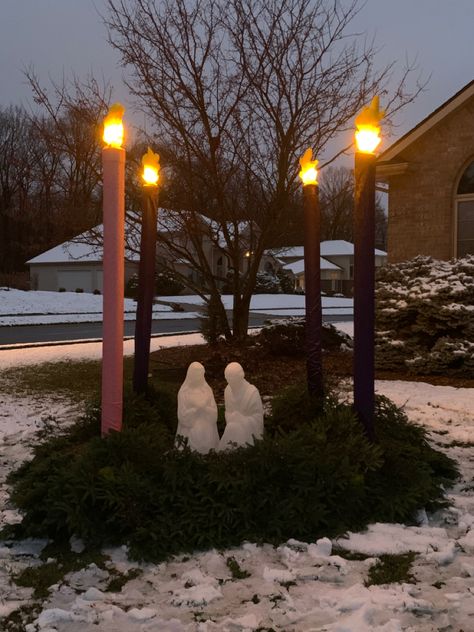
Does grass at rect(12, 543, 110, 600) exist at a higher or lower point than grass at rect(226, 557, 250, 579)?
lower

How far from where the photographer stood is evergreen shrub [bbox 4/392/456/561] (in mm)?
3559

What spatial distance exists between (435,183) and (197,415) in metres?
10.7

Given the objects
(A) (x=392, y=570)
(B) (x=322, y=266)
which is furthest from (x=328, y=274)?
(A) (x=392, y=570)

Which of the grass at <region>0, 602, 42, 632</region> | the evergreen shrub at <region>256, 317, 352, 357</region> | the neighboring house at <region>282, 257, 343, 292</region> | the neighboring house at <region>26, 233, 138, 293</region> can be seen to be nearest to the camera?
the grass at <region>0, 602, 42, 632</region>

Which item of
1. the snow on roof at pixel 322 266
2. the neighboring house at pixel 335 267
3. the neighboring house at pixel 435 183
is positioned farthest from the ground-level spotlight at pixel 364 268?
the neighboring house at pixel 335 267

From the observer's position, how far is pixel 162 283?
39.7 m

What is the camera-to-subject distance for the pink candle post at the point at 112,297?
13.7 feet

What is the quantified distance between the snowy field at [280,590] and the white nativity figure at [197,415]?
79 centimetres

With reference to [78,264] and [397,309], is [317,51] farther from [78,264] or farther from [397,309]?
[78,264]

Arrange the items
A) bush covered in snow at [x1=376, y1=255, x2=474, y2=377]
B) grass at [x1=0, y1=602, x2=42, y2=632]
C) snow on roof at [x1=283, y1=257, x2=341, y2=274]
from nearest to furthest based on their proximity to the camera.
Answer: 1. grass at [x1=0, y1=602, x2=42, y2=632]
2. bush covered in snow at [x1=376, y1=255, x2=474, y2=377]
3. snow on roof at [x1=283, y1=257, x2=341, y2=274]

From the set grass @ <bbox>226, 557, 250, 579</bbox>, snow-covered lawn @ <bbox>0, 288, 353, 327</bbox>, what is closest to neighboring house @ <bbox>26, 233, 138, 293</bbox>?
snow-covered lawn @ <bbox>0, 288, 353, 327</bbox>

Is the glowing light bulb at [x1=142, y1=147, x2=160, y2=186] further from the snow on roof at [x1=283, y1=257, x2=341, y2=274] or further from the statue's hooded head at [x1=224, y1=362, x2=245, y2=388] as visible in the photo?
the snow on roof at [x1=283, y1=257, x2=341, y2=274]

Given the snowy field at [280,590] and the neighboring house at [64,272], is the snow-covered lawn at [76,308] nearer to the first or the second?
the neighboring house at [64,272]

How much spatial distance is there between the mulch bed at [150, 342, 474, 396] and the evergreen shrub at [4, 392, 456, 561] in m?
4.50
